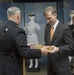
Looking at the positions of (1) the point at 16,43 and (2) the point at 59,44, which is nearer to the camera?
(1) the point at 16,43

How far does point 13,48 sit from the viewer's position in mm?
3211

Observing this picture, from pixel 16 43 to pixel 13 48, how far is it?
0.12 m

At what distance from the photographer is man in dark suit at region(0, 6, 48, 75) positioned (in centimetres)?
315

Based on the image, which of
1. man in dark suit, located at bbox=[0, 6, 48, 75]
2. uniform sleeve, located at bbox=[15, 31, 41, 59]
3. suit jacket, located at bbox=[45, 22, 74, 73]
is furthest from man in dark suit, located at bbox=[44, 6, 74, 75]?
uniform sleeve, located at bbox=[15, 31, 41, 59]

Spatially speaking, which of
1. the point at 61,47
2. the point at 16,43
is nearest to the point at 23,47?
the point at 16,43

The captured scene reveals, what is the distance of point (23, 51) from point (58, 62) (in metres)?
0.67

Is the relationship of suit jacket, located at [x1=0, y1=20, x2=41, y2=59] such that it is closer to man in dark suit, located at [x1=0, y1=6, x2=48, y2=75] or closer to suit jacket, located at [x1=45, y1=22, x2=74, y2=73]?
man in dark suit, located at [x1=0, y1=6, x2=48, y2=75]

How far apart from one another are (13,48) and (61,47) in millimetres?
701

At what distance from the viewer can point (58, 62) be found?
3.57 m

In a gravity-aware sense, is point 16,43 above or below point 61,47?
above

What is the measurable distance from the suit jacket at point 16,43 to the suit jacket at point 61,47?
392 mm

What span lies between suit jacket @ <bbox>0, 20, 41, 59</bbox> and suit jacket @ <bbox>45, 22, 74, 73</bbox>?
392 mm

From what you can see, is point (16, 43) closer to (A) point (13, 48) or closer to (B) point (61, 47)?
(A) point (13, 48)

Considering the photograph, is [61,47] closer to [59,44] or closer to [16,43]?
[59,44]
